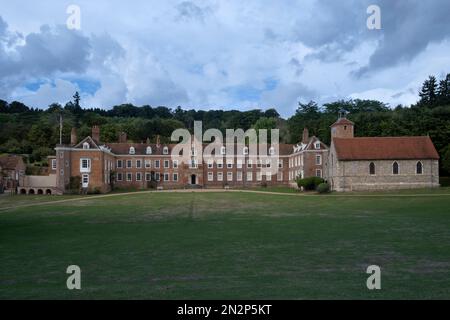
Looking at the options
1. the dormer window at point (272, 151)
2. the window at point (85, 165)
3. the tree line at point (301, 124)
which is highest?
the tree line at point (301, 124)

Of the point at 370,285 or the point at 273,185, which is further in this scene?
the point at 273,185

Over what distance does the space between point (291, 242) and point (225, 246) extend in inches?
112

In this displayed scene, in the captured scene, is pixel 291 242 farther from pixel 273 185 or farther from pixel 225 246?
pixel 273 185

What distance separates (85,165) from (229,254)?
51.1 m

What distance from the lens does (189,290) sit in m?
11.6

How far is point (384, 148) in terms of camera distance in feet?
189

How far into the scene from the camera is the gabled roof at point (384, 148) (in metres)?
56.7

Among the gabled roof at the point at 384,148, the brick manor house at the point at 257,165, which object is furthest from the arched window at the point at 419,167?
the gabled roof at the point at 384,148

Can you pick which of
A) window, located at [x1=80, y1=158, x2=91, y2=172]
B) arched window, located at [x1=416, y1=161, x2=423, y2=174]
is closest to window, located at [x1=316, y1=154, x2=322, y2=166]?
arched window, located at [x1=416, y1=161, x2=423, y2=174]

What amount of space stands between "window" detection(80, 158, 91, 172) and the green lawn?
3120cm

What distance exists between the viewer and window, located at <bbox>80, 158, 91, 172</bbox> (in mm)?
64500

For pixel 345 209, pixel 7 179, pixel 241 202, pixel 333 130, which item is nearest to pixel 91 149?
pixel 7 179

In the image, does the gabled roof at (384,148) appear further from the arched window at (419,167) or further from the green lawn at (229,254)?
the green lawn at (229,254)

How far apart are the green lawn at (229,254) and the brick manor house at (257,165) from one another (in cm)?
2355
